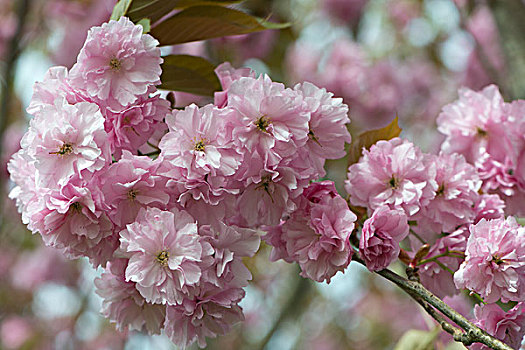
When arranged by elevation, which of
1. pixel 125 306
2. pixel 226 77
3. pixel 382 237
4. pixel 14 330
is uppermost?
pixel 226 77

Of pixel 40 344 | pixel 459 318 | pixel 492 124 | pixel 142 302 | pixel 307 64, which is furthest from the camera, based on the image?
pixel 40 344

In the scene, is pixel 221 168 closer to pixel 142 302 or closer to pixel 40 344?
pixel 142 302

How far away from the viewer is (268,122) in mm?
663

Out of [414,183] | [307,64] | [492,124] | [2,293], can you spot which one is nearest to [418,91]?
[307,64]

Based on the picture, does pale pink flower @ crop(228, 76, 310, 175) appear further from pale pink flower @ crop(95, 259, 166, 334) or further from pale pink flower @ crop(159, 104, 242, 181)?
pale pink flower @ crop(95, 259, 166, 334)

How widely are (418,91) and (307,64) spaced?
635 millimetres

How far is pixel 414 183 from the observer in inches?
29.8

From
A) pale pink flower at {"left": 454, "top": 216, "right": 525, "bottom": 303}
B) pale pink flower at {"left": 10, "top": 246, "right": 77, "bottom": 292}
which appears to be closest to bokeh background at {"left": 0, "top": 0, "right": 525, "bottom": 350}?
pale pink flower at {"left": 10, "top": 246, "right": 77, "bottom": 292}

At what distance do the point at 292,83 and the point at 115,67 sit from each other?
2.07 meters

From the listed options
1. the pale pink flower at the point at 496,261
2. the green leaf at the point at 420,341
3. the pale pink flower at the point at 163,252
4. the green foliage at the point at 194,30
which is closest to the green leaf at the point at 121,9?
the green foliage at the point at 194,30

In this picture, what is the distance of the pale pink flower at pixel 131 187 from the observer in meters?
0.65

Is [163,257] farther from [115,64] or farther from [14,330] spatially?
[14,330]

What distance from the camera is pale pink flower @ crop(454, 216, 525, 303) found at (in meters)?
0.68

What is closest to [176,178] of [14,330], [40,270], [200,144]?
[200,144]
